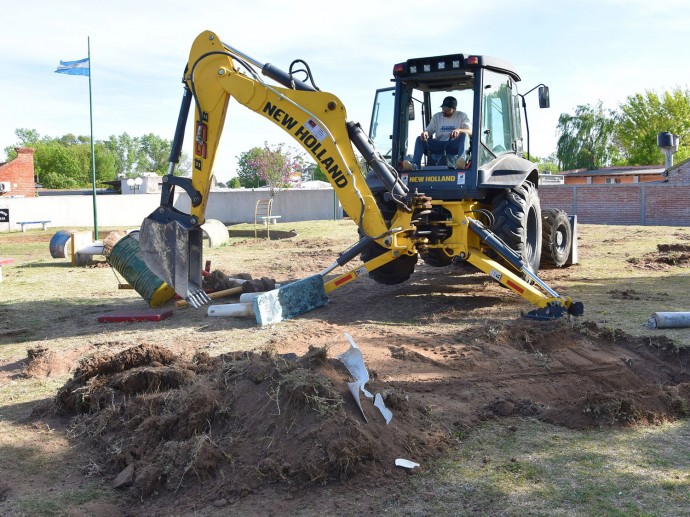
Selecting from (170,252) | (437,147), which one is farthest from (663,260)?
(170,252)

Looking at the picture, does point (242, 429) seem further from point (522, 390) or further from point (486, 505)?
point (522, 390)

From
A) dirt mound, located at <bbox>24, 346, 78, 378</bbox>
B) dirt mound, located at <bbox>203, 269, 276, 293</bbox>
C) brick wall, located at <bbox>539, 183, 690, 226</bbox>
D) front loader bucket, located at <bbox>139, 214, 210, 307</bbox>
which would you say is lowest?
dirt mound, located at <bbox>24, 346, 78, 378</bbox>

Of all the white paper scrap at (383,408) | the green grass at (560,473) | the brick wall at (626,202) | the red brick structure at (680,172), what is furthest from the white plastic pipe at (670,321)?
the red brick structure at (680,172)

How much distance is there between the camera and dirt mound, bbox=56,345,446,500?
4.15m

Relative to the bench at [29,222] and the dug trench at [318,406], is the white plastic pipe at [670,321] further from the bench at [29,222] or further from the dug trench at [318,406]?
the bench at [29,222]

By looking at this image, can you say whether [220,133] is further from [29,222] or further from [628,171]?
[628,171]

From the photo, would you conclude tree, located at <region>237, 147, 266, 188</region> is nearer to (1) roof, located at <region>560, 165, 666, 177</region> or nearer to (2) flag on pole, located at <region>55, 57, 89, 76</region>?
(1) roof, located at <region>560, 165, 666, 177</region>

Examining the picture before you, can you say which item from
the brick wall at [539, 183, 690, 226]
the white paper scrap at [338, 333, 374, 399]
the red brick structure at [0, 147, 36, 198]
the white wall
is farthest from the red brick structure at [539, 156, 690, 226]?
the red brick structure at [0, 147, 36, 198]

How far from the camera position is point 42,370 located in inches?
263

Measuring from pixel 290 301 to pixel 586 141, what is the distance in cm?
6099

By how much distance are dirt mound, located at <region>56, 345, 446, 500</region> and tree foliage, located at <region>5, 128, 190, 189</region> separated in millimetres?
50508

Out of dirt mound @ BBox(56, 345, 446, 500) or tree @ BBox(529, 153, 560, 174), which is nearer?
dirt mound @ BBox(56, 345, 446, 500)

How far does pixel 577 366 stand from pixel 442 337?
4.90 ft

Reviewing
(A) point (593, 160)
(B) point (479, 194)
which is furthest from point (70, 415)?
(A) point (593, 160)
